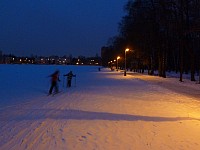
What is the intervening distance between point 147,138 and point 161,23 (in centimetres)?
3820

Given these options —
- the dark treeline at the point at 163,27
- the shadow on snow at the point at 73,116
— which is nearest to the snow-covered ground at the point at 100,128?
the shadow on snow at the point at 73,116

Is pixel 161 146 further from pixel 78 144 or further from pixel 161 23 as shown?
pixel 161 23

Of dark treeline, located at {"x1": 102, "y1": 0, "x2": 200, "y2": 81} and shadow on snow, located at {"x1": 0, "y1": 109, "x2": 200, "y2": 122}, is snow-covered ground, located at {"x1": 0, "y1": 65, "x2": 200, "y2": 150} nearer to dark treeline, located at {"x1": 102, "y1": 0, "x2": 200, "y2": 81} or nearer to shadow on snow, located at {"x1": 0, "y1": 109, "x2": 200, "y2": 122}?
shadow on snow, located at {"x1": 0, "y1": 109, "x2": 200, "y2": 122}

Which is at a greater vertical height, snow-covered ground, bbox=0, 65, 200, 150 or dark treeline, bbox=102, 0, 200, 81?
dark treeline, bbox=102, 0, 200, 81

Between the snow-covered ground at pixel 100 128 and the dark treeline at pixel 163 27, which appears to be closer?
the snow-covered ground at pixel 100 128

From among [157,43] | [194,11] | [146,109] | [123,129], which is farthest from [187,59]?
[123,129]

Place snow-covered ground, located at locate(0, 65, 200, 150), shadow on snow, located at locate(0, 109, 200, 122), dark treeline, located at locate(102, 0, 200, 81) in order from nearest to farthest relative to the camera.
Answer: snow-covered ground, located at locate(0, 65, 200, 150) < shadow on snow, located at locate(0, 109, 200, 122) < dark treeline, located at locate(102, 0, 200, 81)

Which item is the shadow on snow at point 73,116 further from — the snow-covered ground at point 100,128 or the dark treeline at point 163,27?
the dark treeline at point 163,27

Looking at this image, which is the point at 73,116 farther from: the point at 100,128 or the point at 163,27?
the point at 163,27

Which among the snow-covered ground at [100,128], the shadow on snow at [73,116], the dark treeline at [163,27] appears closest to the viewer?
the snow-covered ground at [100,128]

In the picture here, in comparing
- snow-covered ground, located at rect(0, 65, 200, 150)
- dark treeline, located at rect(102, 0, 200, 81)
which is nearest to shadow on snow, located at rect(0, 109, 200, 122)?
snow-covered ground, located at rect(0, 65, 200, 150)

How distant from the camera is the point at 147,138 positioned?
927 cm

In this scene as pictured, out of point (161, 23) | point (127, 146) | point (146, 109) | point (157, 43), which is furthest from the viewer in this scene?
point (157, 43)

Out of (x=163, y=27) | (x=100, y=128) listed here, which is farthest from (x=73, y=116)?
(x=163, y=27)
